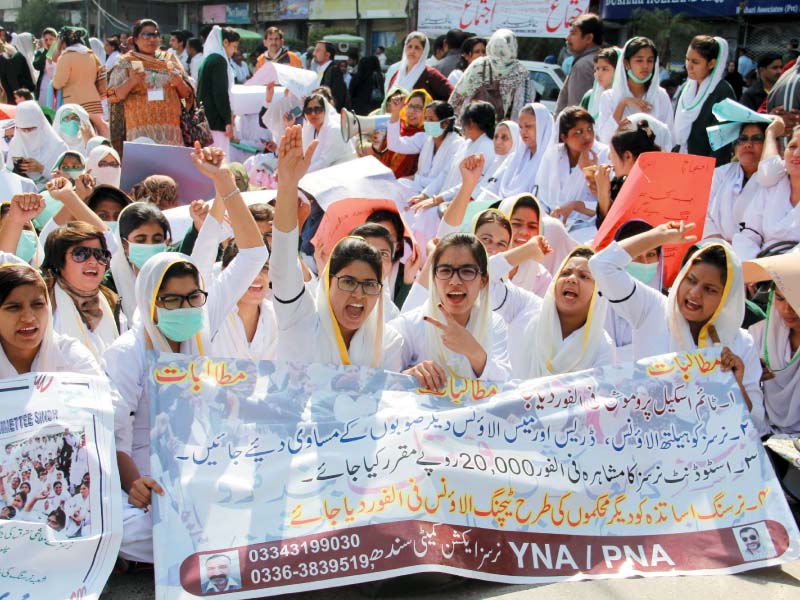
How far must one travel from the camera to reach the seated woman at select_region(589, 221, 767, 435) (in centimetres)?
357

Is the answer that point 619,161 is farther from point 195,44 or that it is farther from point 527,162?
point 195,44

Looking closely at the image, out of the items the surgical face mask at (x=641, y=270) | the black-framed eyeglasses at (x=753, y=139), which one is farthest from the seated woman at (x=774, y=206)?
the surgical face mask at (x=641, y=270)

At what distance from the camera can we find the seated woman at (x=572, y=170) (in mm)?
6262

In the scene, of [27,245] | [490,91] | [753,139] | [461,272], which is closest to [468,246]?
[461,272]

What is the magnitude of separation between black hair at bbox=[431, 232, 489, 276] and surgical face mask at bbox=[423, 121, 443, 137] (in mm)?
4256

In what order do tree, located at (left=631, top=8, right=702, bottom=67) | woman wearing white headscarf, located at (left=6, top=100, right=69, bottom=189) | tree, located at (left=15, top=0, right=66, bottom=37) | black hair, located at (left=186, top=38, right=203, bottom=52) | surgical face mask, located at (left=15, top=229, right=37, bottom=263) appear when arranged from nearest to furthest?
surgical face mask, located at (left=15, top=229, right=37, bottom=263)
woman wearing white headscarf, located at (left=6, top=100, right=69, bottom=189)
black hair, located at (left=186, top=38, right=203, bottom=52)
tree, located at (left=631, top=8, right=702, bottom=67)
tree, located at (left=15, top=0, right=66, bottom=37)

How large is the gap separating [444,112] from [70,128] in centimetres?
325

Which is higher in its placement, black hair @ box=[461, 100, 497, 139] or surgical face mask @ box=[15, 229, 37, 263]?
black hair @ box=[461, 100, 497, 139]

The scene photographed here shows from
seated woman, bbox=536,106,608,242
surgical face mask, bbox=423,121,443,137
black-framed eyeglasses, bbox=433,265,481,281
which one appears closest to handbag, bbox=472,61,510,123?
surgical face mask, bbox=423,121,443,137

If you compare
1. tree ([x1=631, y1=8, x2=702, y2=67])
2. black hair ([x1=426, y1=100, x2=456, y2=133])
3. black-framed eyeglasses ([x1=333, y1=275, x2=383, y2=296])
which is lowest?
black-framed eyeglasses ([x1=333, y1=275, x2=383, y2=296])

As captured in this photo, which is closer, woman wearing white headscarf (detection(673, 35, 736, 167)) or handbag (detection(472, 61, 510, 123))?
woman wearing white headscarf (detection(673, 35, 736, 167))

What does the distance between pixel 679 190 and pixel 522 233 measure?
88cm

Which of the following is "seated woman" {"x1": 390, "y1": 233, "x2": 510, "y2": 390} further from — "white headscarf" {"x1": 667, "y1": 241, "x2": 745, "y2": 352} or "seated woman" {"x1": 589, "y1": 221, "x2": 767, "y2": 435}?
"white headscarf" {"x1": 667, "y1": 241, "x2": 745, "y2": 352}

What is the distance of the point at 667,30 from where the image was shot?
15211 millimetres
